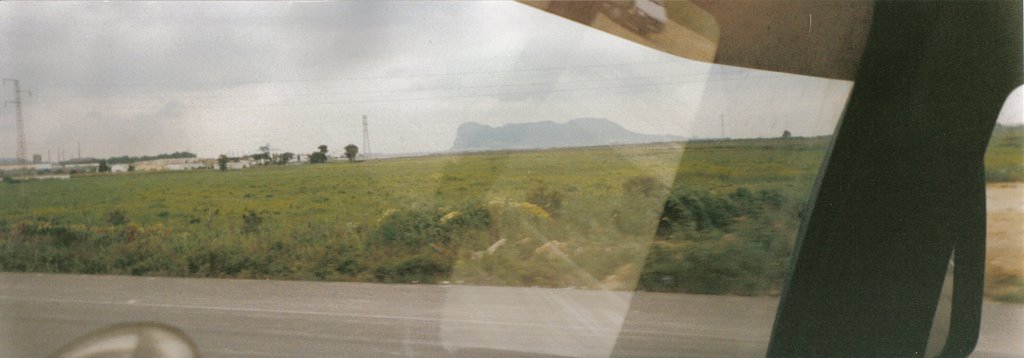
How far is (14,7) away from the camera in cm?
340

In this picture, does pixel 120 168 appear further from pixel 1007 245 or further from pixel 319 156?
pixel 1007 245

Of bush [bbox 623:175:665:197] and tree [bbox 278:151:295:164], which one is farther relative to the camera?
bush [bbox 623:175:665:197]

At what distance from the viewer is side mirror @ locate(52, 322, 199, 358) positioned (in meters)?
2.93

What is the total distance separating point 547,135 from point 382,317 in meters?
1.51

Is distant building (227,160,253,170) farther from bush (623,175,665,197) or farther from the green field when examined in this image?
bush (623,175,665,197)

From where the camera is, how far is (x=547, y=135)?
4.97m

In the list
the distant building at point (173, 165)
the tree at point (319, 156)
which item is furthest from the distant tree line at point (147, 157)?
the tree at point (319, 156)

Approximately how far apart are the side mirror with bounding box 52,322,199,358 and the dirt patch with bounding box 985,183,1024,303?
3.22m

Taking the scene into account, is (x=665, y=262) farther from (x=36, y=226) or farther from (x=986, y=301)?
(x=36, y=226)

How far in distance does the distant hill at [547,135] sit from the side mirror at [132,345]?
78.7 inches

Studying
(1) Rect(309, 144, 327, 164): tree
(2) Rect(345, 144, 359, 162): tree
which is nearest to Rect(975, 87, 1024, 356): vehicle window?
(2) Rect(345, 144, 359, 162): tree

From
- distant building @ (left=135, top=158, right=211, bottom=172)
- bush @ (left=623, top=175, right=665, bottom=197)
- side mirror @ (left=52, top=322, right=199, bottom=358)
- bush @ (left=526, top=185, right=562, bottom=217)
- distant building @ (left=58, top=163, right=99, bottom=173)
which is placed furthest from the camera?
bush @ (left=526, top=185, right=562, bottom=217)

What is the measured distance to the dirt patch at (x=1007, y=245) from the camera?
323cm

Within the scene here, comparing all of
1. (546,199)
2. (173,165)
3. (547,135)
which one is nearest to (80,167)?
(173,165)
